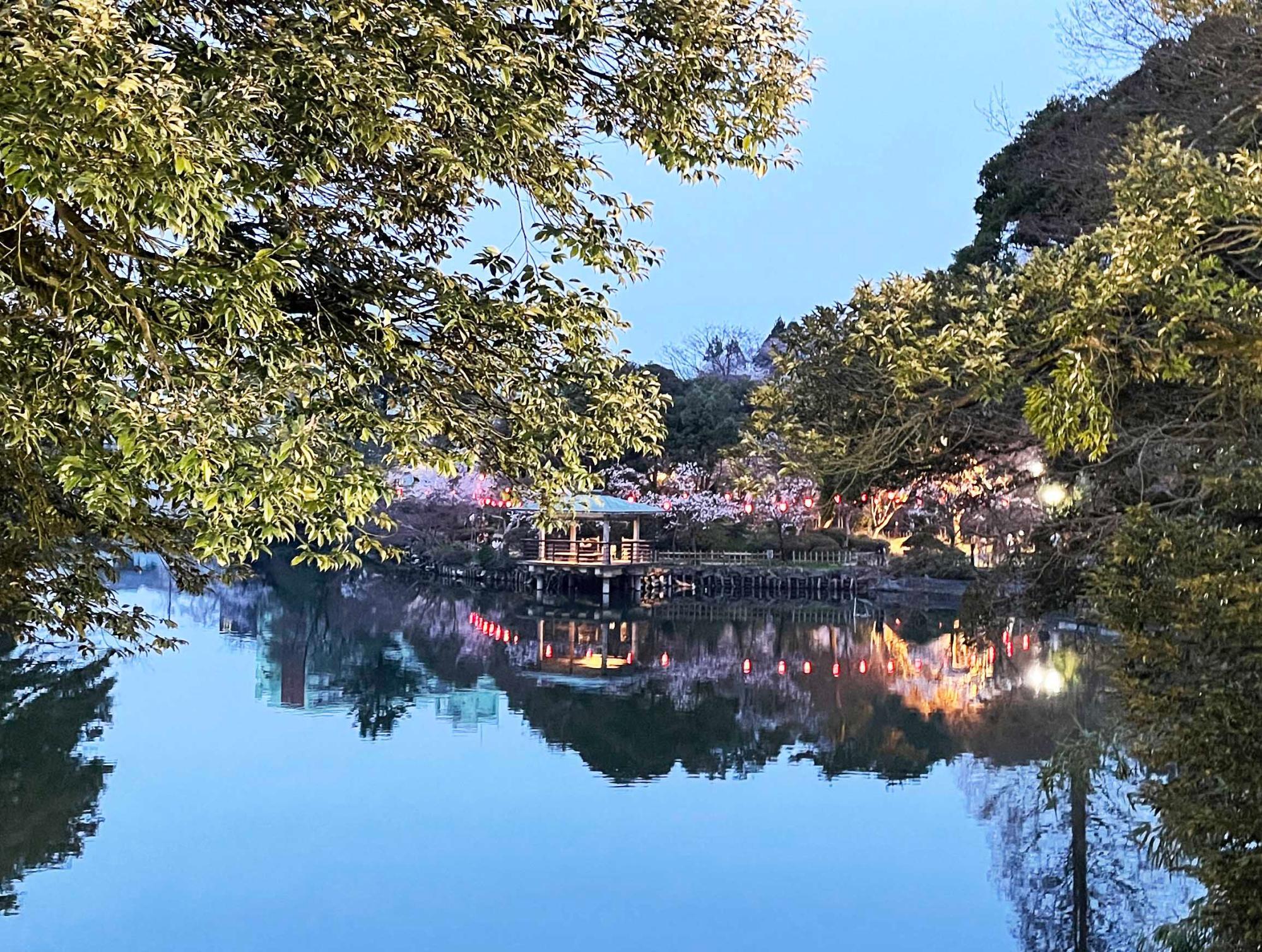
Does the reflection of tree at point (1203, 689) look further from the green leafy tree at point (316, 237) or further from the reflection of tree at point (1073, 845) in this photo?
the green leafy tree at point (316, 237)

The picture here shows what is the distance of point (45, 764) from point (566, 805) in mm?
4758

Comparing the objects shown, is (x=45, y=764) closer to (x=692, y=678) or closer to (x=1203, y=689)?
(x=692, y=678)

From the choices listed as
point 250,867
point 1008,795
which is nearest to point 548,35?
point 250,867

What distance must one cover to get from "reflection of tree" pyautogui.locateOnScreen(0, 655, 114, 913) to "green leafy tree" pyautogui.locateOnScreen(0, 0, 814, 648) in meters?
6.15

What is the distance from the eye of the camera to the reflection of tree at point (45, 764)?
8328 mm

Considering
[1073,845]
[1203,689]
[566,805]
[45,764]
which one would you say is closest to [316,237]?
[1203,689]

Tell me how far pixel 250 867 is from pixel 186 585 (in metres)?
5.18

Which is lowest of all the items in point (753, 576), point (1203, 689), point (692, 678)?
point (692, 678)

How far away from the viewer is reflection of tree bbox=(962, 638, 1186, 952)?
6809mm

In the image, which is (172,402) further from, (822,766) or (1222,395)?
(822,766)

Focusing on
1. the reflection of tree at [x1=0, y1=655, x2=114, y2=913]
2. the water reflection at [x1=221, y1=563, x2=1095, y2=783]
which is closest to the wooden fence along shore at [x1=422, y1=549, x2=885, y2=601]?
the water reflection at [x1=221, y1=563, x2=1095, y2=783]

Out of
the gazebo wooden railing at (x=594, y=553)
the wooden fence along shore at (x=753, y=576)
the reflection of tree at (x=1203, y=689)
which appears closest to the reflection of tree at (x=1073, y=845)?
the reflection of tree at (x=1203, y=689)

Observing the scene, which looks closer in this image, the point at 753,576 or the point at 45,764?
the point at 45,764

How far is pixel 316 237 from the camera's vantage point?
2871mm
